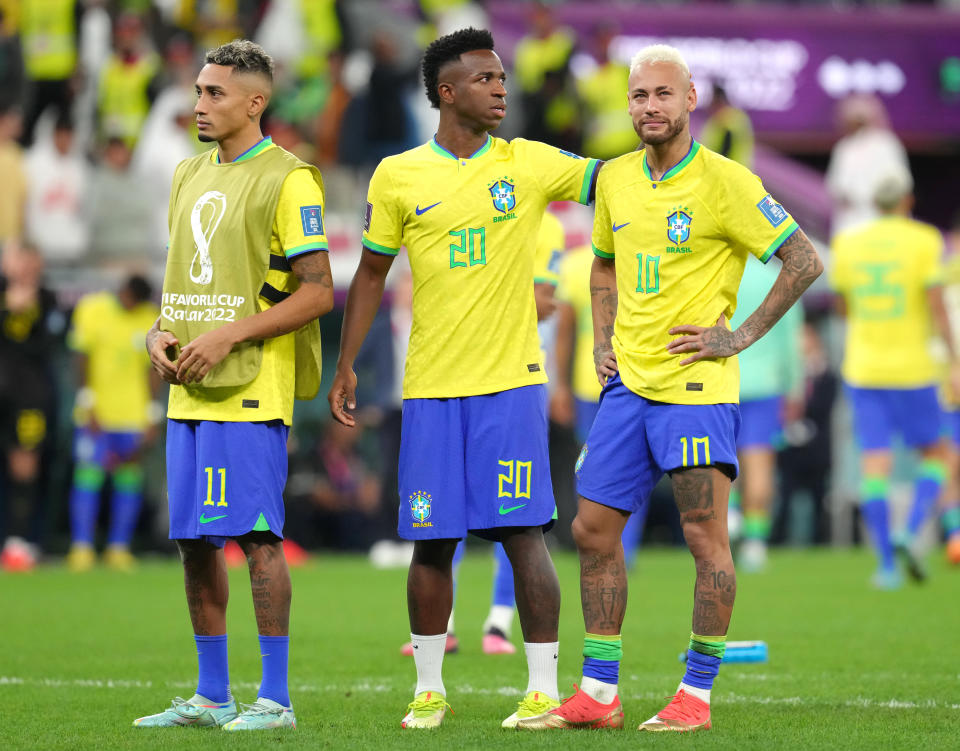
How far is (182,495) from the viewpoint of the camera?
580 cm

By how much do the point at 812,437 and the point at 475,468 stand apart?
1193cm

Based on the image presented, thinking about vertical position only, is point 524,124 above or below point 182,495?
above

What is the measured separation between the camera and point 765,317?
18.9 feet

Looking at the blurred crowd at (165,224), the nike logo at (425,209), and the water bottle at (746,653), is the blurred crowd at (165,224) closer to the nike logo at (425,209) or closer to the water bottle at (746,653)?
the water bottle at (746,653)

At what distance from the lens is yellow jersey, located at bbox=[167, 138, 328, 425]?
5.80 metres

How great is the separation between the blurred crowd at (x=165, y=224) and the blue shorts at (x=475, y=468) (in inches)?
287

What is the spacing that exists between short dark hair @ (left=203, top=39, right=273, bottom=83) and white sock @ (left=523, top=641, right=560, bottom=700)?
7.76 feet

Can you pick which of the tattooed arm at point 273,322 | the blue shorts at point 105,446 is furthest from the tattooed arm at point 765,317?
the blue shorts at point 105,446

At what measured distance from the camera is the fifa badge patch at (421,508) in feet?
19.2

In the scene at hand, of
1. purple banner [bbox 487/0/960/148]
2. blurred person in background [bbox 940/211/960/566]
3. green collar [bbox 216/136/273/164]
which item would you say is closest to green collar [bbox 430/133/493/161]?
green collar [bbox 216/136/273/164]

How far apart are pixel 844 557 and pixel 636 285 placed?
31.8 ft

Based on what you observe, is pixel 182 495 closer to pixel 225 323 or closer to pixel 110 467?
pixel 225 323

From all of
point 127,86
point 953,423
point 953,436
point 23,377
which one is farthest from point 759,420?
point 127,86

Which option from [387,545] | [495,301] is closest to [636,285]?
[495,301]
